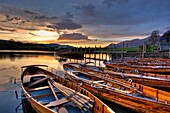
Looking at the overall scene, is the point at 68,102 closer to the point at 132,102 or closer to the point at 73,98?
the point at 73,98

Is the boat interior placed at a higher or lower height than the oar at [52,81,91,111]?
lower

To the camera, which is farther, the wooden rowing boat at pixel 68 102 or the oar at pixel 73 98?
the oar at pixel 73 98

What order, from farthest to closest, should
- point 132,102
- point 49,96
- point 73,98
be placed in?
point 49,96 < point 132,102 < point 73,98

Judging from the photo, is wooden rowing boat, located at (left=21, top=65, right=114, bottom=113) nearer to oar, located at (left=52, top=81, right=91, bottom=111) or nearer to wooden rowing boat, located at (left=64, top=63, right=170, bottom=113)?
oar, located at (left=52, top=81, right=91, bottom=111)

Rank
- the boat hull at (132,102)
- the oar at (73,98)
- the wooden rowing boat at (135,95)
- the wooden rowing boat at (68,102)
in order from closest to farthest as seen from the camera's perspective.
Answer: the wooden rowing boat at (68,102), the oar at (73,98), the boat hull at (132,102), the wooden rowing boat at (135,95)

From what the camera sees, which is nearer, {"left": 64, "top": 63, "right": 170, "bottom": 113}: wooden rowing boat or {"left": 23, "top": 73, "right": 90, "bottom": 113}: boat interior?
{"left": 23, "top": 73, "right": 90, "bottom": 113}: boat interior

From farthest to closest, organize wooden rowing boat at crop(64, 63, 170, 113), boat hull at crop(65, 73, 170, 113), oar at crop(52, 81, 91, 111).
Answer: wooden rowing boat at crop(64, 63, 170, 113) < boat hull at crop(65, 73, 170, 113) < oar at crop(52, 81, 91, 111)

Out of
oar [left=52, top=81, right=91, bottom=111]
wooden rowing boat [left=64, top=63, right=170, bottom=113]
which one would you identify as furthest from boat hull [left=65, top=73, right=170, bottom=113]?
oar [left=52, top=81, right=91, bottom=111]

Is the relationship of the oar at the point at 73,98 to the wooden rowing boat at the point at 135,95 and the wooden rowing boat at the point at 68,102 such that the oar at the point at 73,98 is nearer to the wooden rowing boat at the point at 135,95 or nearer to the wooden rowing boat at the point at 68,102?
the wooden rowing boat at the point at 68,102

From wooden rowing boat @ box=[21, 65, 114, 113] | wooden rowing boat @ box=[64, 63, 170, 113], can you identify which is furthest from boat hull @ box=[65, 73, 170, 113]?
wooden rowing boat @ box=[21, 65, 114, 113]

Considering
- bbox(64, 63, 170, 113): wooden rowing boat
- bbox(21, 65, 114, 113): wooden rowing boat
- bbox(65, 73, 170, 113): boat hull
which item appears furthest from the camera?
bbox(64, 63, 170, 113): wooden rowing boat

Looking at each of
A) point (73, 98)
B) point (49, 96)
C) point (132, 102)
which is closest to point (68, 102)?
point (73, 98)

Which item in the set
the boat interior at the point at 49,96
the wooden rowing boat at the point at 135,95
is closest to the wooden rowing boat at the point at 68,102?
the boat interior at the point at 49,96

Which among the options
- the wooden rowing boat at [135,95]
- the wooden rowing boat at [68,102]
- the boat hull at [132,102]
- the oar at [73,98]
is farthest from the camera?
the wooden rowing boat at [135,95]
